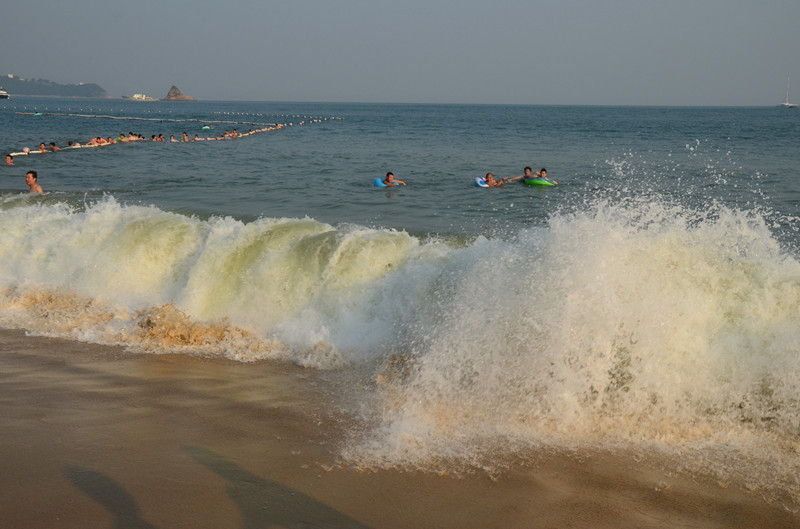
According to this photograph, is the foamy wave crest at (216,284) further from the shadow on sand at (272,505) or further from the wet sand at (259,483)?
the shadow on sand at (272,505)

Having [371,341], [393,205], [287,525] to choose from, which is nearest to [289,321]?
[371,341]

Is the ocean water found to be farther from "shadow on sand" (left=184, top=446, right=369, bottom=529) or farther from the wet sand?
"shadow on sand" (left=184, top=446, right=369, bottom=529)

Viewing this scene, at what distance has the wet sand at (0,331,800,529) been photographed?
3.80m

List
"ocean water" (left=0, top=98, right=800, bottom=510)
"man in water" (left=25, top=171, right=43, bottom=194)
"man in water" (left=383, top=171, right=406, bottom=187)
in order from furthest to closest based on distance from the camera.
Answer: "man in water" (left=383, top=171, right=406, bottom=187)
"man in water" (left=25, top=171, right=43, bottom=194)
"ocean water" (left=0, top=98, right=800, bottom=510)

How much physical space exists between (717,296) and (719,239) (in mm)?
766

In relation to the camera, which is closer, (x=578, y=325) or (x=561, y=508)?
(x=561, y=508)

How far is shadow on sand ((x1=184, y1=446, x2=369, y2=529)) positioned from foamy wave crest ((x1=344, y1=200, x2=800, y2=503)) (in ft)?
2.08

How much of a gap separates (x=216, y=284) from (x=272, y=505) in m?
4.86

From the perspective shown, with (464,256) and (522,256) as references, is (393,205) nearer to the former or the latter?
(464,256)

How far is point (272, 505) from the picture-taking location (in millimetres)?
3900

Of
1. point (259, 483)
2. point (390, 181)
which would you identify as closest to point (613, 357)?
point (259, 483)

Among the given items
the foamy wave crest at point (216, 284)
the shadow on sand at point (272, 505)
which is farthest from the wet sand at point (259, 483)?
the foamy wave crest at point (216, 284)

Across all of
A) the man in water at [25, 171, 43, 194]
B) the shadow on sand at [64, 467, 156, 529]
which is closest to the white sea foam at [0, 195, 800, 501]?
the shadow on sand at [64, 467, 156, 529]

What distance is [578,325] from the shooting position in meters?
5.63
